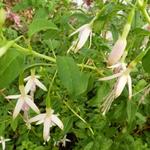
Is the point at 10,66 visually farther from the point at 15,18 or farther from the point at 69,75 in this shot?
the point at 15,18

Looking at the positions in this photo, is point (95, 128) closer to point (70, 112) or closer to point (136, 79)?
point (70, 112)

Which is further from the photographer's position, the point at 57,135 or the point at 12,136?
the point at 12,136

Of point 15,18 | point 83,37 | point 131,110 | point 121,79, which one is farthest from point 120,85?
point 15,18

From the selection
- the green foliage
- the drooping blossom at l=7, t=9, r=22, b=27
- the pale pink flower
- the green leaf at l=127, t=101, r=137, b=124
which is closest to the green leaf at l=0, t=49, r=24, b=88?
the green foliage

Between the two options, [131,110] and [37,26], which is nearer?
[37,26]

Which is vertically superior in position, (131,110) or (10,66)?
(10,66)

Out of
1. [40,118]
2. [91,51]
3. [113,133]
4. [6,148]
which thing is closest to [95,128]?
[113,133]

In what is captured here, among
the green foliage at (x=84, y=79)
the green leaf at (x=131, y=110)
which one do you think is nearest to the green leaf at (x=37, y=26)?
the green foliage at (x=84, y=79)

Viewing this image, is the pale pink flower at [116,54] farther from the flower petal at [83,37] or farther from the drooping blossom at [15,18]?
the drooping blossom at [15,18]

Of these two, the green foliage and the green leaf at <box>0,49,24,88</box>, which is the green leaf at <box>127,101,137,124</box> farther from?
the green leaf at <box>0,49,24,88</box>
